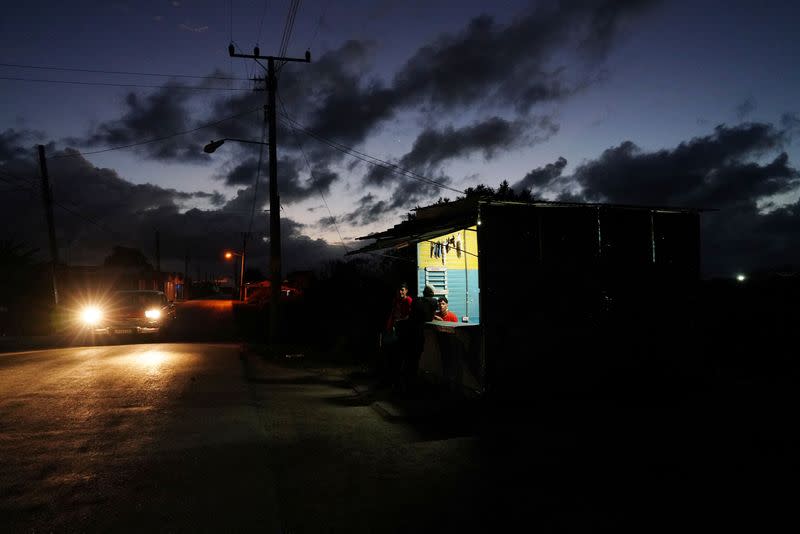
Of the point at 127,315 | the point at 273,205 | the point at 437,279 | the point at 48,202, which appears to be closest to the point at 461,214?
the point at 437,279

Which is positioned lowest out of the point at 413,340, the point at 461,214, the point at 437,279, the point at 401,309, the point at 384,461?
the point at 384,461

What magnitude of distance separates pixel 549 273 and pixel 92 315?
19.5 meters

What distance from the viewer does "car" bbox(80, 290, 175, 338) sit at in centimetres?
2259

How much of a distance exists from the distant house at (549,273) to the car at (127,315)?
51.5 feet

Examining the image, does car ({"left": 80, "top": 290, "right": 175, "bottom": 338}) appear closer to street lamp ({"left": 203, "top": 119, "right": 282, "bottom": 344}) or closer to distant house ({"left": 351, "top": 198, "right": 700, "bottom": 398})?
street lamp ({"left": 203, "top": 119, "right": 282, "bottom": 344})

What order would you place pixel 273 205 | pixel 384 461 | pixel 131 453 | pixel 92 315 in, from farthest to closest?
pixel 92 315 → pixel 273 205 → pixel 131 453 → pixel 384 461

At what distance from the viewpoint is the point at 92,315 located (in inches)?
902

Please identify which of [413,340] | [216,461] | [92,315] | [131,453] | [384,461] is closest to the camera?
[216,461]

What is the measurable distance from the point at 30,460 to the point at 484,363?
20.0 feet

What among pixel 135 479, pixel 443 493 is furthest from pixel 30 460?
pixel 443 493

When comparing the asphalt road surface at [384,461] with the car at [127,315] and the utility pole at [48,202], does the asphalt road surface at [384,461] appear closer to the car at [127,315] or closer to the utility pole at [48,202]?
the car at [127,315]

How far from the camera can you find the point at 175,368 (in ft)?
44.5

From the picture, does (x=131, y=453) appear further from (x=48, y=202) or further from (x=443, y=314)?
(x=48, y=202)

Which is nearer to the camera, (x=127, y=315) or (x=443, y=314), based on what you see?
(x=443, y=314)
